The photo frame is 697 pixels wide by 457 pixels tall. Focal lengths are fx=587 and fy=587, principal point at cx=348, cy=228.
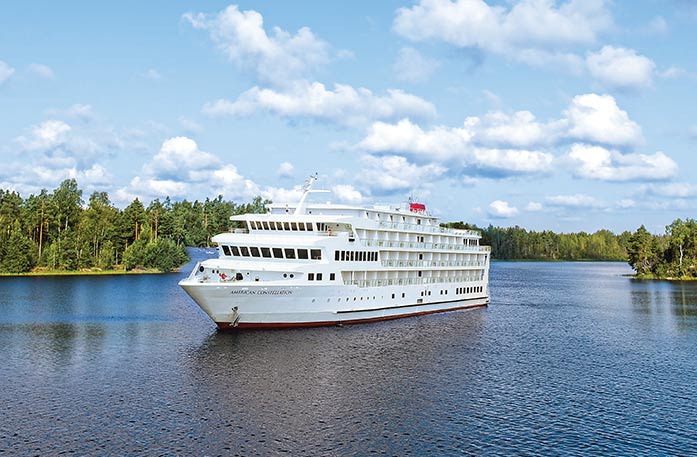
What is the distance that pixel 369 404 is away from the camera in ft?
111

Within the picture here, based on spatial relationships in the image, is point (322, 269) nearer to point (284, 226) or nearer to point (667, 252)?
point (284, 226)

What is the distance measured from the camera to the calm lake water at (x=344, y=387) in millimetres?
28312

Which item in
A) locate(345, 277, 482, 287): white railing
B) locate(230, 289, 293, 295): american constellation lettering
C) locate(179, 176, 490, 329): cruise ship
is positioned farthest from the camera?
locate(345, 277, 482, 287): white railing

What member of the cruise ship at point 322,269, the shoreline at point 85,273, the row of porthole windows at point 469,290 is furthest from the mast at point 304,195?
the shoreline at point 85,273

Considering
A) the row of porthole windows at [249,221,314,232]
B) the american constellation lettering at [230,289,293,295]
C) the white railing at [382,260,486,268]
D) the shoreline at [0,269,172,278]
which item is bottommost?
the shoreline at [0,269,172,278]

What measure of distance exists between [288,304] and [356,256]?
9392mm

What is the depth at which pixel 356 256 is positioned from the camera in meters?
58.2

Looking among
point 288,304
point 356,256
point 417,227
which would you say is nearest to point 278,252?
point 288,304

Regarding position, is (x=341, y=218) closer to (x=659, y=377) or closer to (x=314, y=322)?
(x=314, y=322)

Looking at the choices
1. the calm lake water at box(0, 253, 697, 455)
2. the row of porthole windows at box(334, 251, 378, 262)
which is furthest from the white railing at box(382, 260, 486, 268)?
the calm lake water at box(0, 253, 697, 455)

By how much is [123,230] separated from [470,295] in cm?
10077

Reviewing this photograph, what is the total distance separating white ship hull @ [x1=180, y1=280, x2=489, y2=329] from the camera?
5028 cm

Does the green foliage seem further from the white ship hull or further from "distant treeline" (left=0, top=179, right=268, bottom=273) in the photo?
the white ship hull

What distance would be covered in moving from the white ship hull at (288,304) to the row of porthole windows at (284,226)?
6731mm
